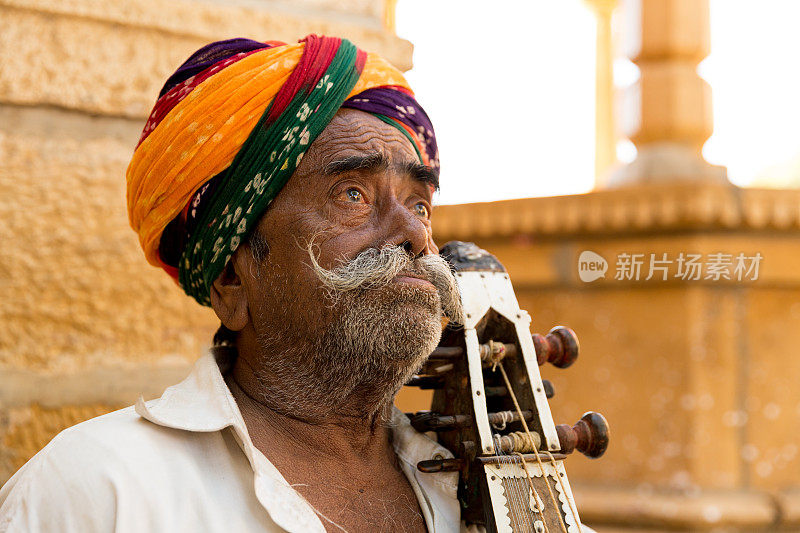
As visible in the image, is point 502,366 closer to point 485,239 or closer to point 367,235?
point 367,235

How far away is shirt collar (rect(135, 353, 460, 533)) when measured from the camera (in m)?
1.38

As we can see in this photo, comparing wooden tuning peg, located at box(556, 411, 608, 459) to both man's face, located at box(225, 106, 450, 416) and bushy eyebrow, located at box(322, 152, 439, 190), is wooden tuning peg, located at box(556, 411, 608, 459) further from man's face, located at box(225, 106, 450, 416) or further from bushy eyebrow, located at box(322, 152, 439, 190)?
bushy eyebrow, located at box(322, 152, 439, 190)

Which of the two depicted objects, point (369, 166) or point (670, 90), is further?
point (670, 90)

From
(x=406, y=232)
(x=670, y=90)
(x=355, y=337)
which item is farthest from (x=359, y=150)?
(x=670, y=90)

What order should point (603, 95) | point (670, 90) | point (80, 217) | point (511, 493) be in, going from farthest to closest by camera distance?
point (603, 95) → point (670, 90) → point (80, 217) → point (511, 493)

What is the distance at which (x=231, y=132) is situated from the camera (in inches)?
60.7

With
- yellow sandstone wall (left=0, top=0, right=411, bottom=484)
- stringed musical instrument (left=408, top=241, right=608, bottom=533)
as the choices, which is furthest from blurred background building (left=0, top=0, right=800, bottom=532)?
stringed musical instrument (left=408, top=241, right=608, bottom=533)

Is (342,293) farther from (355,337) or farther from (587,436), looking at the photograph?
(587,436)

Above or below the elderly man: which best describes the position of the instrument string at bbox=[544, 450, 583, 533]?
below

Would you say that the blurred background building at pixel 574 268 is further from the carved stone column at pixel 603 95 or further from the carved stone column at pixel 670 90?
the carved stone column at pixel 603 95

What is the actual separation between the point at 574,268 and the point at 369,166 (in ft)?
4.30

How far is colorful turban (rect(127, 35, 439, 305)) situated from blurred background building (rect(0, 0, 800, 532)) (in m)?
0.27

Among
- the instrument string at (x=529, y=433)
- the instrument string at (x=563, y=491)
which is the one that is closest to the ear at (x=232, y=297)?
the instrument string at (x=529, y=433)

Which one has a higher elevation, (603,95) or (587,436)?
(603,95)
